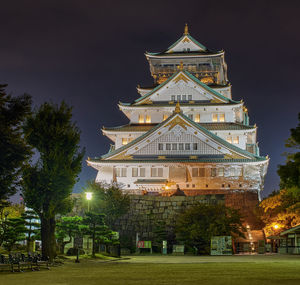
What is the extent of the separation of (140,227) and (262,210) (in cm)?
1112

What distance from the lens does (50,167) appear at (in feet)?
82.3

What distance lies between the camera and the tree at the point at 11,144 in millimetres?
21172

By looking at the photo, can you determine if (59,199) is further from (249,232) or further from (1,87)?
(249,232)

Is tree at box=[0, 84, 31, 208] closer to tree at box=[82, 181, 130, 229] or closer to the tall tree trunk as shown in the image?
the tall tree trunk

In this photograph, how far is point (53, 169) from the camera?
81.4ft

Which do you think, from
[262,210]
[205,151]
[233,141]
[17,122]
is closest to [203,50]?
[233,141]

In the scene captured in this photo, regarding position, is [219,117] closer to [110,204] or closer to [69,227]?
[110,204]

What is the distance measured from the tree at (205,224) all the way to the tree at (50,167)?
1360cm

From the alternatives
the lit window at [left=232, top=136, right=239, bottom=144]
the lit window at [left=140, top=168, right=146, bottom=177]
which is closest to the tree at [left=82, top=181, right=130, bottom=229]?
the lit window at [left=140, top=168, right=146, bottom=177]

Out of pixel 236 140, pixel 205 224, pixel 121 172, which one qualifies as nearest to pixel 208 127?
A: pixel 236 140

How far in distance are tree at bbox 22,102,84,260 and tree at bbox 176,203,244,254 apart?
44.6 ft

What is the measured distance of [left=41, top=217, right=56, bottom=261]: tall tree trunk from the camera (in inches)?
958

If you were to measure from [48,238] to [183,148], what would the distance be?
1148 inches

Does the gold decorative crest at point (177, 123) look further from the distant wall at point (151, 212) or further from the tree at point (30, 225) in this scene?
the tree at point (30, 225)
